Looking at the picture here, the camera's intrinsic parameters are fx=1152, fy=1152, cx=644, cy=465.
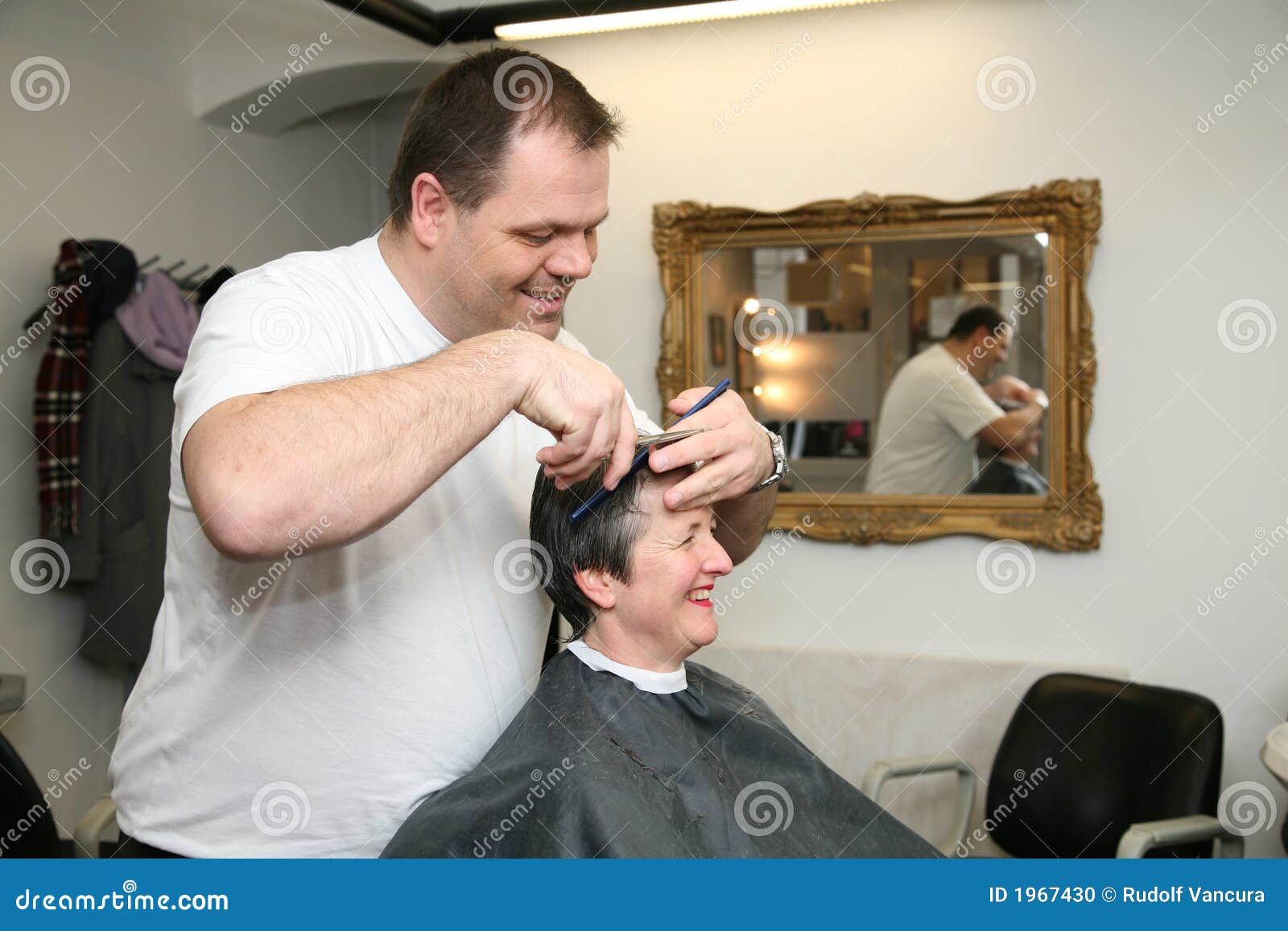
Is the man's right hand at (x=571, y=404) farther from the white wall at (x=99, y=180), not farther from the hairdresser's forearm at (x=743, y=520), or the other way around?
the white wall at (x=99, y=180)

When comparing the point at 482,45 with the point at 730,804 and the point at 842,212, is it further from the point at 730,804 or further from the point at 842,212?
the point at 730,804

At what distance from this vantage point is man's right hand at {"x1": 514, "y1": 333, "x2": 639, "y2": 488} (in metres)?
1.20

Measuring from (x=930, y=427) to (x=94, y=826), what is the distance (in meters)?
2.35

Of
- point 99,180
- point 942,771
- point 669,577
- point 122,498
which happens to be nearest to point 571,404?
point 669,577

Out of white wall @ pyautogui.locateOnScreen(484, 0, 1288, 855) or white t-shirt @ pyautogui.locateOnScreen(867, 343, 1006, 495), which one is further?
white t-shirt @ pyautogui.locateOnScreen(867, 343, 1006, 495)

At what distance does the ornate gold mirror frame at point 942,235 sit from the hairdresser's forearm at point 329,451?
2.35 metres

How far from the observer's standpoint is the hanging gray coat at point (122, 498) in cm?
350

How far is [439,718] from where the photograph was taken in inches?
57.1

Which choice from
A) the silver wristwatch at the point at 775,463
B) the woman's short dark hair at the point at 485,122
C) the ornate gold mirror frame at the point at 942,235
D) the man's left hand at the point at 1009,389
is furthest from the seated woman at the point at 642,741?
the man's left hand at the point at 1009,389

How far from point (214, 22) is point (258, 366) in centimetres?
333

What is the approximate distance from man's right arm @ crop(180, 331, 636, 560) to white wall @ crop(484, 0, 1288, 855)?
7.69ft

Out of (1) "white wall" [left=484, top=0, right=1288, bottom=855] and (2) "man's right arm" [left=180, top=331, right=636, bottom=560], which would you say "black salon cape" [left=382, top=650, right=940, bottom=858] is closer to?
(2) "man's right arm" [left=180, top=331, right=636, bottom=560]

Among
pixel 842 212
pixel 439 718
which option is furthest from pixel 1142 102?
pixel 439 718

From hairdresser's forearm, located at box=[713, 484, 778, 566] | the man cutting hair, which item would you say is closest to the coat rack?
the man cutting hair
